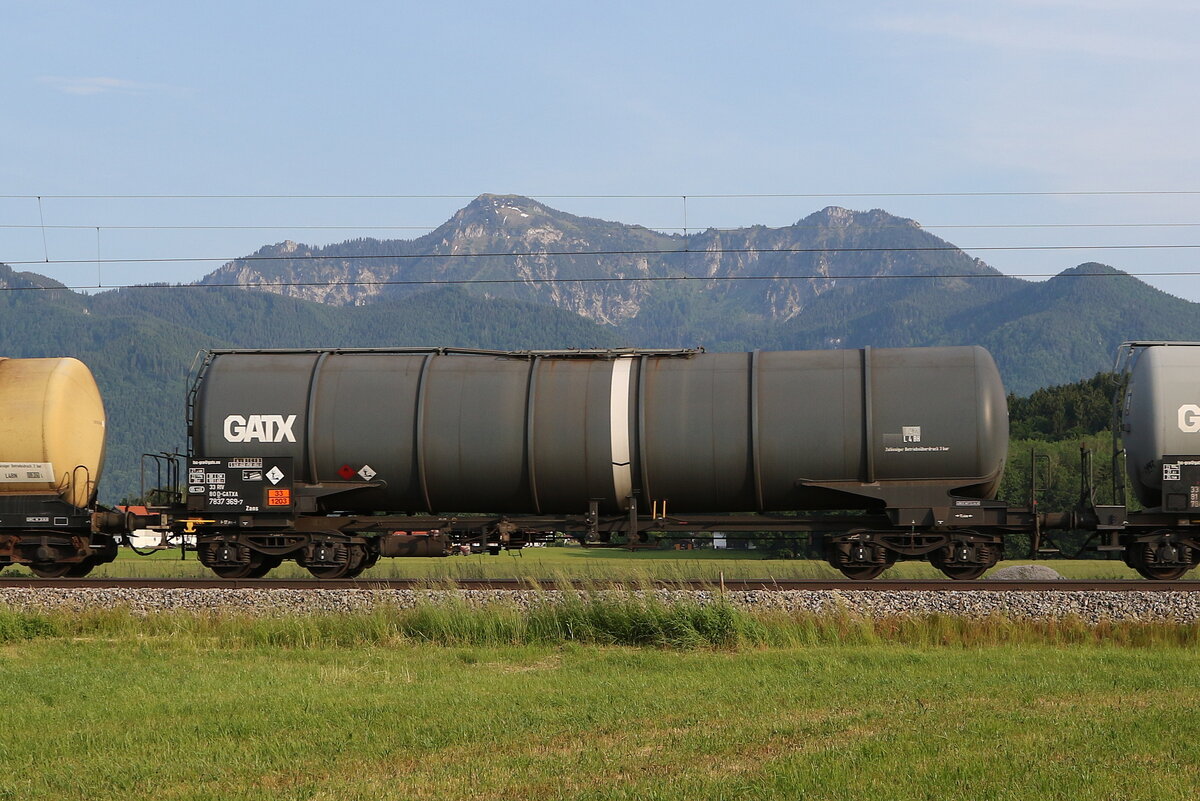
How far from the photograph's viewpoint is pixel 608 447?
67.0ft

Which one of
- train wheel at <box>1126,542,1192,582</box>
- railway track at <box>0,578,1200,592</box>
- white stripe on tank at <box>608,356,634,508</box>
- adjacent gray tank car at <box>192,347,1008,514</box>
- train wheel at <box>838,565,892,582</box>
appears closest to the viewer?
railway track at <box>0,578,1200,592</box>

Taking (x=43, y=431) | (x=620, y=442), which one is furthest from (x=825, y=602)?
(x=43, y=431)

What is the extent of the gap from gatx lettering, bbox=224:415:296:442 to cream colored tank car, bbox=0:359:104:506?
327 cm

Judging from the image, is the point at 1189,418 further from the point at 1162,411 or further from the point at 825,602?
the point at 825,602

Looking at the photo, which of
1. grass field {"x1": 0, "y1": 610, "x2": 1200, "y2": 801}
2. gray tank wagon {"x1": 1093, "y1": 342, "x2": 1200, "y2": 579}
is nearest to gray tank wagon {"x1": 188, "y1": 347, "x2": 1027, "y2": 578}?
gray tank wagon {"x1": 1093, "y1": 342, "x2": 1200, "y2": 579}

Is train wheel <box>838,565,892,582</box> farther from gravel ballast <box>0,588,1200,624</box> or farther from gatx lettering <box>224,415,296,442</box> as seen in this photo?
gatx lettering <box>224,415,296,442</box>

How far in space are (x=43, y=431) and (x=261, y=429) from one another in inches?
162

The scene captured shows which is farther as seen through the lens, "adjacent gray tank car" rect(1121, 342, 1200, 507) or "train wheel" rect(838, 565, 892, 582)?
"train wheel" rect(838, 565, 892, 582)

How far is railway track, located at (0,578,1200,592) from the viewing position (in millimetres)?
18359

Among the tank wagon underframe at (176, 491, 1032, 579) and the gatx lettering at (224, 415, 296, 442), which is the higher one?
the gatx lettering at (224, 415, 296, 442)

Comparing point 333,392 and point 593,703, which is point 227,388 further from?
point 593,703

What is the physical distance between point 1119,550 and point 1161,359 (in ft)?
11.1

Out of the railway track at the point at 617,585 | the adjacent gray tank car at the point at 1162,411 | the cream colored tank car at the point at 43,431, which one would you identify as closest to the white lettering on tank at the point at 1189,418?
the adjacent gray tank car at the point at 1162,411

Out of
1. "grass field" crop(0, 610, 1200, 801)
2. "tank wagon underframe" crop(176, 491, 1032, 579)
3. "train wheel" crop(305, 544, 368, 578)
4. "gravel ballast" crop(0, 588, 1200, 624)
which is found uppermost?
"tank wagon underframe" crop(176, 491, 1032, 579)
